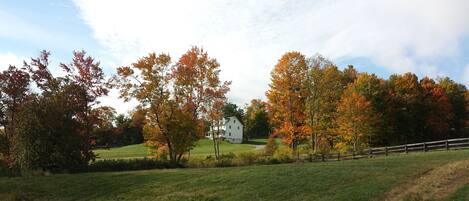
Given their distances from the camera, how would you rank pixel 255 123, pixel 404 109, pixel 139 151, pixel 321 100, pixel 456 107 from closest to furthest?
pixel 321 100, pixel 404 109, pixel 456 107, pixel 139 151, pixel 255 123

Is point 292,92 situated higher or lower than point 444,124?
higher

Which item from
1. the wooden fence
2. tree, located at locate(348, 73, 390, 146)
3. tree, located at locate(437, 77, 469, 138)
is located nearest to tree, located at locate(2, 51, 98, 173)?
the wooden fence

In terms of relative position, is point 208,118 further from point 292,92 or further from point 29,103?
point 29,103

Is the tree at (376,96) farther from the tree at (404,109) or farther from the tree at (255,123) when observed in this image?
the tree at (255,123)

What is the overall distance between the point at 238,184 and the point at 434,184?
7916mm

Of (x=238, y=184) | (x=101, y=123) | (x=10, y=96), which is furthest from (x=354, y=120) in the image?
(x=10, y=96)

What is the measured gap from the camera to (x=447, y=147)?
31281mm

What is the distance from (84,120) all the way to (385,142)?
39019 millimetres

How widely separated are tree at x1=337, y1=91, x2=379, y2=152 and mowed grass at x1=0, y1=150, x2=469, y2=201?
19323mm

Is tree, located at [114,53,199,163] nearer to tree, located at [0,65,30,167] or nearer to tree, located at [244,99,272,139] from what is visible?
tree, located at [0,65,30,167]

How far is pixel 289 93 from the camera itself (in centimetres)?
4031

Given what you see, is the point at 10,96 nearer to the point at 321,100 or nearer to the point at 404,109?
the point at 321,100

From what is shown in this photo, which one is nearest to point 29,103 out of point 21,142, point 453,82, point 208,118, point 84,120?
point 21,142

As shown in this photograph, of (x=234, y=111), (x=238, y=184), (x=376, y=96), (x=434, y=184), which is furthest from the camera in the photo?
(x=234, y=111)
